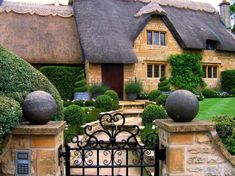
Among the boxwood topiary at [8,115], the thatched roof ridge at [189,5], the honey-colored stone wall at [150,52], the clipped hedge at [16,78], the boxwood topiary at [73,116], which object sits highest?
the thatched roof ridge at [189,5]

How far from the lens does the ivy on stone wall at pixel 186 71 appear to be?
23.1 metres

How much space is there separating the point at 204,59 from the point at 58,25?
38.3ft

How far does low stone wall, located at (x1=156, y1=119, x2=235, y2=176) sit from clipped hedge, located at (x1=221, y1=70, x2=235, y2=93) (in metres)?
21.1

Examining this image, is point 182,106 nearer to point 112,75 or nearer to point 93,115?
point 93,115

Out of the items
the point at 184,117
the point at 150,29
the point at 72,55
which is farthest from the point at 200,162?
the point at 150,29

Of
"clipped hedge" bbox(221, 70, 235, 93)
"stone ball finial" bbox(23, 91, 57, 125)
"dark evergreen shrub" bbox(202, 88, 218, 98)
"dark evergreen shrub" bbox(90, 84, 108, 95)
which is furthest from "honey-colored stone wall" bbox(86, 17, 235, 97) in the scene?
"stone ball finial" bbox(23, 91, 57, 125)

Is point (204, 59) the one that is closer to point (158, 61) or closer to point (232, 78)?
point (232, 78)

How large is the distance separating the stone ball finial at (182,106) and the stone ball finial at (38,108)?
178cm

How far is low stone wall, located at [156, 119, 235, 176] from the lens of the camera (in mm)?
4547

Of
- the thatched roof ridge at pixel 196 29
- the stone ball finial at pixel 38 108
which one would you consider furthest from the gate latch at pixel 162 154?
the thatched roof ridge at pixel 196 29

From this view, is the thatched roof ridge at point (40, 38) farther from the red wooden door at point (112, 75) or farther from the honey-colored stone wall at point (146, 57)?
the red wooden door at point (112, 75)

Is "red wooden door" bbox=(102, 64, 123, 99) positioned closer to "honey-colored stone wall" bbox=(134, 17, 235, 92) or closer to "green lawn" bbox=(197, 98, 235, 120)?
"honey-colored stone wall" bbox=(134, 17, 235, 92)

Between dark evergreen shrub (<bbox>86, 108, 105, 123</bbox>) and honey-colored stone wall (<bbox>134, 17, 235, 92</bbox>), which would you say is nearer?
dark evergreen shrub (<bbox>86, 108, 105, 123</bbox>)

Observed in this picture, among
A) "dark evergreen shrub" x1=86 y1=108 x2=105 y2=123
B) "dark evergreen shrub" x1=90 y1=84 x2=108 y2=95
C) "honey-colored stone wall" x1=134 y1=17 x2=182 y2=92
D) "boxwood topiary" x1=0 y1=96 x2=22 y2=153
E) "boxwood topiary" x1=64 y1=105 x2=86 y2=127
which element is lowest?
"dark evergreen shrub" x1=86 y1=108 x2=105 y2=123
